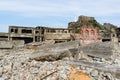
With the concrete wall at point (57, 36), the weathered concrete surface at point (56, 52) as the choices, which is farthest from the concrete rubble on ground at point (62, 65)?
the concrete wall at point (57, 36)

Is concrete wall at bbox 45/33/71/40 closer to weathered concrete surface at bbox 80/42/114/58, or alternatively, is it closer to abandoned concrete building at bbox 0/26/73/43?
abandoned concrete building at bbox 0/26/73/43

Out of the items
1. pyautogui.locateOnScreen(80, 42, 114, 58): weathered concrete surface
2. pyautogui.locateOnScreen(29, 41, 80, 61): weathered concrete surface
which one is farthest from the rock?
pyautogui.locateOnScreen(29, 41, 80, 61): weathered concrete surface

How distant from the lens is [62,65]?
41.0ft

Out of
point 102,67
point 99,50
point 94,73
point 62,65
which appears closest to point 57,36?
point 99,50

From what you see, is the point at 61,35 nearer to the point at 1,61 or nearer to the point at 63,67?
the point at 1,61

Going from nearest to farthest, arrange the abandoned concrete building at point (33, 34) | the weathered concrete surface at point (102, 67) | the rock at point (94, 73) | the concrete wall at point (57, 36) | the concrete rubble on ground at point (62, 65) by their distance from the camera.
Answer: the rock at point (94, 73) < the concrete rubble on ground at point (62, 65) < the weathered concrete surface at point (102, 67) < the abandoned concrete building at point (33, 34) < the concrete wall at point (57, 36)

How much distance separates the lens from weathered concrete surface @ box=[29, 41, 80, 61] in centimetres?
1479

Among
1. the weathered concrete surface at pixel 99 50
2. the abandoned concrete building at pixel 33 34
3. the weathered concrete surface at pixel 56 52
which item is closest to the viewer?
the weathered concrete surface at pixel 99 50

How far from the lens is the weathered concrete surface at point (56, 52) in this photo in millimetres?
14790

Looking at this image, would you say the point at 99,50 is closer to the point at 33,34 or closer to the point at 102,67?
the point at 102,67

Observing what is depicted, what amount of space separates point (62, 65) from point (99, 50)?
2724mm

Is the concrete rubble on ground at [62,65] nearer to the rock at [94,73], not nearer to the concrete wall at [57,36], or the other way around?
the rock at [94,73]

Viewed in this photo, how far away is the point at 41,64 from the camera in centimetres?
1340

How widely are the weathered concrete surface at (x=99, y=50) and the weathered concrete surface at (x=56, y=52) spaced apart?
656 mm
